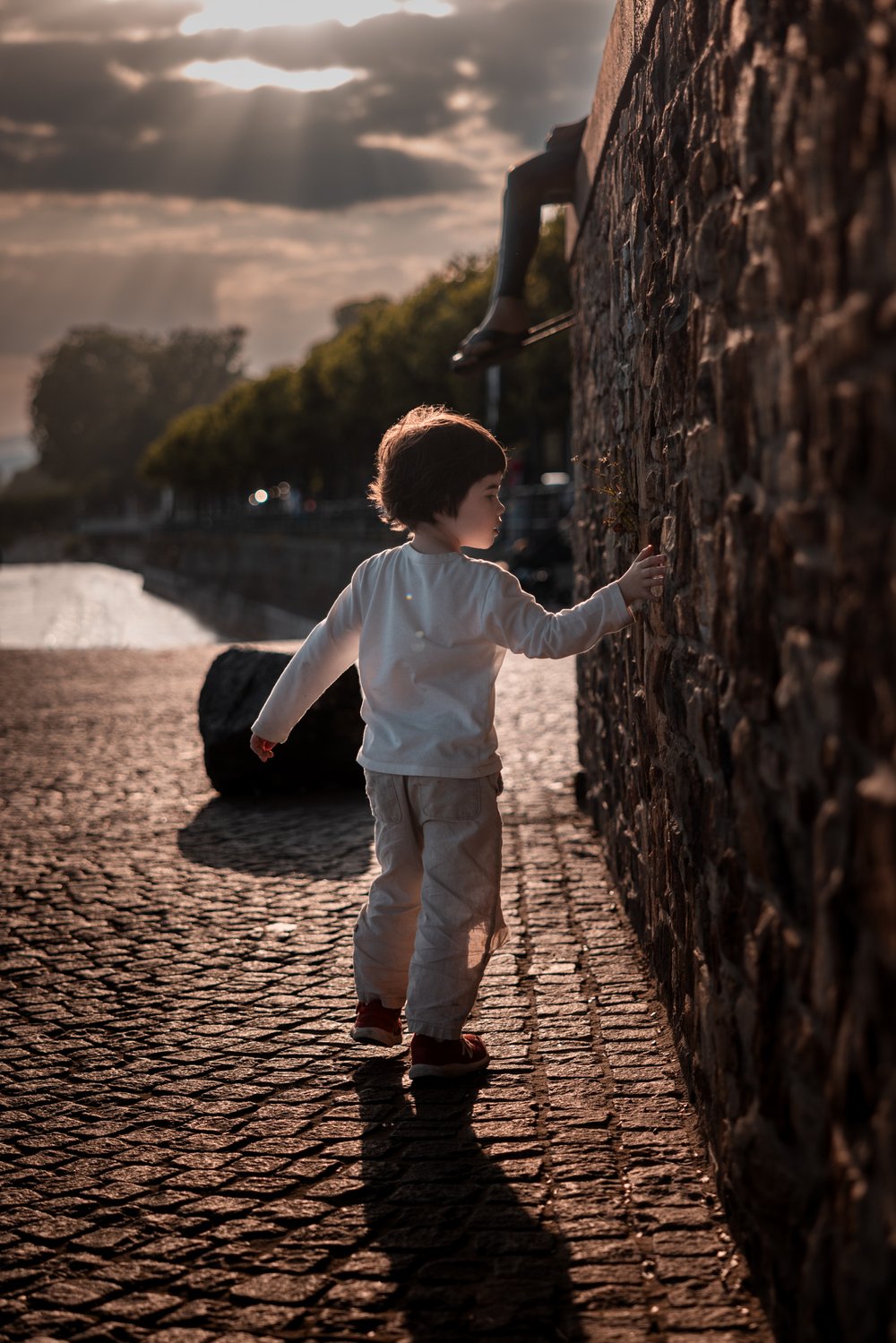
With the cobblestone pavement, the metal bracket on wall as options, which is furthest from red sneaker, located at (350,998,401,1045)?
the metal bracket on wall

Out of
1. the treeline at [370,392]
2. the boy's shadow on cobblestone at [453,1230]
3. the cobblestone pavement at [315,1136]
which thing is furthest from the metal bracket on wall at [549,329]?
the treeline at [370,392]

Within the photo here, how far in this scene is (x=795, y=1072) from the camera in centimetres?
233

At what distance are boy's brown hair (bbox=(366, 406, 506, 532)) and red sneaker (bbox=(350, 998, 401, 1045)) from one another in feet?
4.08

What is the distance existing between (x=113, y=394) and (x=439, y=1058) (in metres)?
146

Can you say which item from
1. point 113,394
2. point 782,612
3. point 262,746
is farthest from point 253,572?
point 113,394

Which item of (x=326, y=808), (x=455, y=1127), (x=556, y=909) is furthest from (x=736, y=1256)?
(x=326, y=808)

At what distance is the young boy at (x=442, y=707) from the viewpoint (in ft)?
12.2

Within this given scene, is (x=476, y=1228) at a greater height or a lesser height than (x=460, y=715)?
lesser

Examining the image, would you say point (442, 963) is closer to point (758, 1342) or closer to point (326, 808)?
point (758, 1342)

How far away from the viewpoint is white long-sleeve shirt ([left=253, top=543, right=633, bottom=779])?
368 centimetres

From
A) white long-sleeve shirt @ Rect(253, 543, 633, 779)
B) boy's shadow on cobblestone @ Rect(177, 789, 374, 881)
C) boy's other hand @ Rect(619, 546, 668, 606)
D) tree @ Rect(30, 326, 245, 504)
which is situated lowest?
boy's shadow on cobblestone @ Rect(177, 789, 374, 881)

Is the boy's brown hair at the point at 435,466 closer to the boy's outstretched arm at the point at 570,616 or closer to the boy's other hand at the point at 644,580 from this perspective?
the boy's outstretched arm at the point at 570,616

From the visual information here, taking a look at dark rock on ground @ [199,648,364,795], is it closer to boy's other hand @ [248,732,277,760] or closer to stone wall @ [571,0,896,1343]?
boy's other hand @ [248,732,277,760]

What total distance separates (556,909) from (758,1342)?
116 inches
